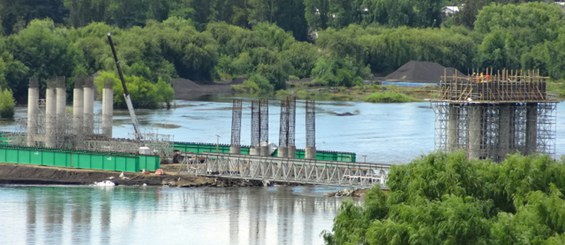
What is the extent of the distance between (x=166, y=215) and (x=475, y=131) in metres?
12.9

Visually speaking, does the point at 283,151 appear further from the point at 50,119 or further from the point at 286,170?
the point at 50,119

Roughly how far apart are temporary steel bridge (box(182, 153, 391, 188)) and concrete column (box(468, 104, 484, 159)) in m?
4.08

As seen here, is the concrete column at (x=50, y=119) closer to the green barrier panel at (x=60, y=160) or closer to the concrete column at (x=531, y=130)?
the green barrier panel at (x=60, y=160)

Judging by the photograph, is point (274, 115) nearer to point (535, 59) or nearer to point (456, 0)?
point (535, 59)

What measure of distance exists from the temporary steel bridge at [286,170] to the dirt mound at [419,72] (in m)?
69.0

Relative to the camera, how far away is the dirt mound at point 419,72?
462ft

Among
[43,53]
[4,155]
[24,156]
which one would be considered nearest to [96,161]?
[24,156]

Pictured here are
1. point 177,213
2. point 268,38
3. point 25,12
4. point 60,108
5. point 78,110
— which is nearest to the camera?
point 177,213

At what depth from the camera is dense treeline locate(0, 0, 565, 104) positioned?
4973 inches

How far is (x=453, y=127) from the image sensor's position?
6881 centimetres

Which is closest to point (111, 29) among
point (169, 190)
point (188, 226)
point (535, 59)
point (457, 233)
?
point (535, 59)

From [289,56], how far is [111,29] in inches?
578

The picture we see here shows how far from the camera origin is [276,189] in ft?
226

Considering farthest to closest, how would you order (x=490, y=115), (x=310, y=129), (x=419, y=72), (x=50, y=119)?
(x=419, y=72)
(x=310, y=129)
(x=50, y=119)
(x=490, y=115)
